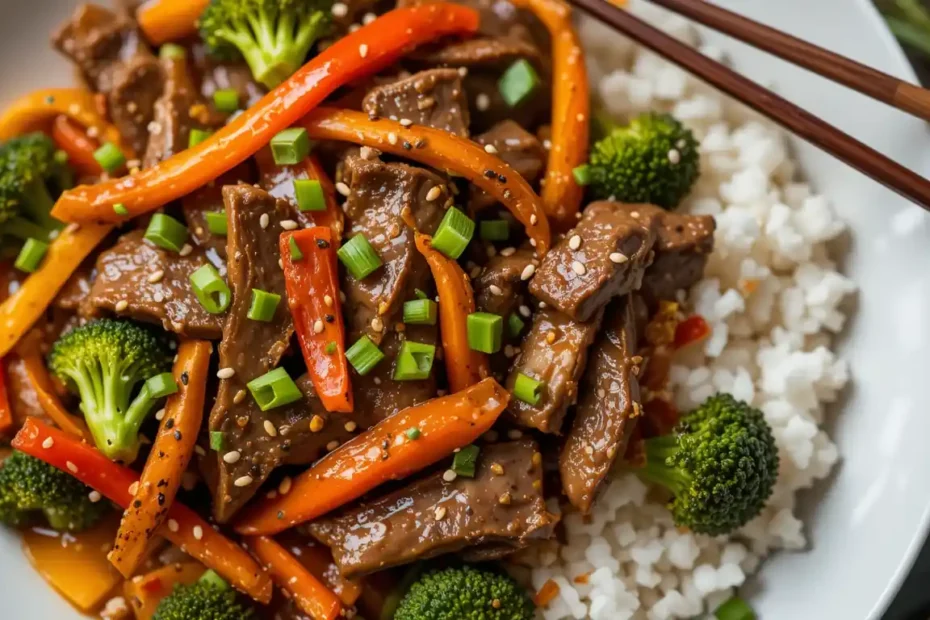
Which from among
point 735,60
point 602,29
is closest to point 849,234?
point 735,60

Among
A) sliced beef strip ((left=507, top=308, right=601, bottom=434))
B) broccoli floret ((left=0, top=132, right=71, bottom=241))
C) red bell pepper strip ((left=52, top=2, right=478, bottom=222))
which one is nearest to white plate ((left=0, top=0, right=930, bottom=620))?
broccoli floret ((left=0, top=132, right=71, bottom=241))

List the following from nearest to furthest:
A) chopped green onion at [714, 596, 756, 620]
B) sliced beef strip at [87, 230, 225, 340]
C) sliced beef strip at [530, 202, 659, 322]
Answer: sliced beef strip at [530, 202, 659, 322]
sliced beef strip at [87, 230, 225, 340]
chopped green onion at [714, 596, 756, 620]

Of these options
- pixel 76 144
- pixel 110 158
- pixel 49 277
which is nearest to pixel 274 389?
pixel 49 277

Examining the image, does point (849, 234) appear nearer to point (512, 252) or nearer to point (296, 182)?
point (512, 252)

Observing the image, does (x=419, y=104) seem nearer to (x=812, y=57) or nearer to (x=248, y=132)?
(x=248, y=132)

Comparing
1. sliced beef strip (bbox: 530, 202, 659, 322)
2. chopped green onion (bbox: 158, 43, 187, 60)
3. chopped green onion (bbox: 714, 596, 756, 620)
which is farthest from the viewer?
chopped green onion (bbox: 158, 43, 187, 60)

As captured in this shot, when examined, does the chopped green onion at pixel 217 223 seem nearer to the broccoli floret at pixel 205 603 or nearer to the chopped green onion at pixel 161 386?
→ the chopped green onion at pixel 161 386

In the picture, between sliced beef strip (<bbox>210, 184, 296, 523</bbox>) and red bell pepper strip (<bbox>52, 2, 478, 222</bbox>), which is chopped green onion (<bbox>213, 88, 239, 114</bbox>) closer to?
red bell pepper strip (<bbox>52, 2, 478, 222</bbox>)
